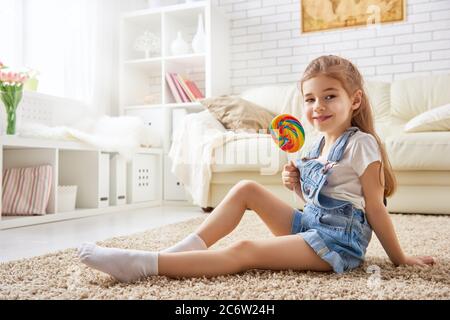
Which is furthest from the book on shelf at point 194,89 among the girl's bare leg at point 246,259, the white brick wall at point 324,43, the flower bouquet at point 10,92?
the girl's bare leg at point 246,259

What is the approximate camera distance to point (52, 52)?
3426 mm

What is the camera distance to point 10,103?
248 centimetres

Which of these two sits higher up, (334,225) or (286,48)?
(286,48)

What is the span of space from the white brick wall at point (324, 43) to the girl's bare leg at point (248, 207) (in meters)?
2.68

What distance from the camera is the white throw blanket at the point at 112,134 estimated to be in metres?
2.65

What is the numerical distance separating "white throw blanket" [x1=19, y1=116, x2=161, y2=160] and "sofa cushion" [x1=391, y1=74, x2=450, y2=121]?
1.83 metres

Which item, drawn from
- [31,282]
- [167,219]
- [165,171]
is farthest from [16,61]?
[31,282]

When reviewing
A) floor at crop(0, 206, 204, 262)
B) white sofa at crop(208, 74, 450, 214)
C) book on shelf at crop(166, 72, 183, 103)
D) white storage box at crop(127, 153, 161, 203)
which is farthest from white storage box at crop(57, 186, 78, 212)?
book on shelf at crop(166, 72, 183, 103)

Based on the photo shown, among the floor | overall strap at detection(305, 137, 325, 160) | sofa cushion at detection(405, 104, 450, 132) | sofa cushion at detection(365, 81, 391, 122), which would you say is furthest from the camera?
sofa cushion at detection(365, 81, 391, 122)

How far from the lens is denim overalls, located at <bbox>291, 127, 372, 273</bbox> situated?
1108 mm

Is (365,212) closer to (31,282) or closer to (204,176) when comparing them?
(31,282)

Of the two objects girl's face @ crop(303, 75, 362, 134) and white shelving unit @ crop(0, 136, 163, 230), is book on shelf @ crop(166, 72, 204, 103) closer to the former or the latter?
white shelving unit @ crop(0, 136, 163, 230)

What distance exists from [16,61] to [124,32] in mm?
1096

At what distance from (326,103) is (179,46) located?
2779mm
